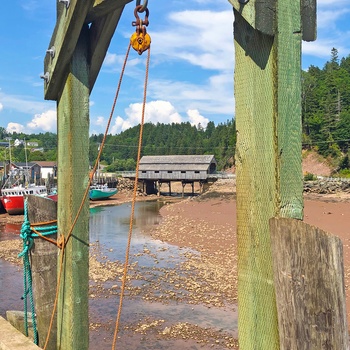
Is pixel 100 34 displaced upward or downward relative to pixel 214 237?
upward

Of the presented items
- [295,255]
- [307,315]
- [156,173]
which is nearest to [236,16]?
[295,255]

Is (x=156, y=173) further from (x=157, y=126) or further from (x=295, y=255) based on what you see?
(x=157, y=126)

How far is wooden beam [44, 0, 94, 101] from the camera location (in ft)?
8.78

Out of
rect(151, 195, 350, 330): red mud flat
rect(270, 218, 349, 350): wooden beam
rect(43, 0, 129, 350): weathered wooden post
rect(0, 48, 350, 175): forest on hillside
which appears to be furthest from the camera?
rect(0, 48, 350, 175): forest on hillside

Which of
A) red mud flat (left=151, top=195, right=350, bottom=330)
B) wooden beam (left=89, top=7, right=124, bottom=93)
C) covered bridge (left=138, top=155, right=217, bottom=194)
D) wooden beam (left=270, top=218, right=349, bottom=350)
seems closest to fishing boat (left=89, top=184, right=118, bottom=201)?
covered bridge (left=138, top=155, right=217, bottom=194)

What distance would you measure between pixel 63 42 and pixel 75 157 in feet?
2.68

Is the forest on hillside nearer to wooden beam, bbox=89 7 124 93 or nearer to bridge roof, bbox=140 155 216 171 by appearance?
bridge roof, bbox=140 155 216 171

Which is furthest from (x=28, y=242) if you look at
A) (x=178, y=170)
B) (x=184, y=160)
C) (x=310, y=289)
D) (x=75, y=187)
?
(x=184, y=160)

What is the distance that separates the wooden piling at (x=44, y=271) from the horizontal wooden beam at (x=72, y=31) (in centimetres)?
97

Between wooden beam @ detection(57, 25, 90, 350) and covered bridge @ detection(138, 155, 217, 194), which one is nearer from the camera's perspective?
wooden beam @ detection(57, 25, 90, 350)

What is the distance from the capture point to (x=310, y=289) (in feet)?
4.58

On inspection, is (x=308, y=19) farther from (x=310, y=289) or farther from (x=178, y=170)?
(x=178, y=170)

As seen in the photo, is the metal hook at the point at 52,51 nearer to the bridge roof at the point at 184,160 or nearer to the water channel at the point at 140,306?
the water channel at the point at 140,306

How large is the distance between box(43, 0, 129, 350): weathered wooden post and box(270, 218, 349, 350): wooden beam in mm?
1904
